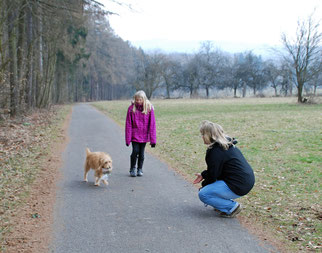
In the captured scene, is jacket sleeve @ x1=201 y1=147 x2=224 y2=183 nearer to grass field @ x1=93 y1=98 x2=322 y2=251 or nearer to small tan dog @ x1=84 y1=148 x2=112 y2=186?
grass field @ x1=93 y1=98 x2=322 y2=251

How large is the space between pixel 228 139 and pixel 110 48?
58127 millimetres

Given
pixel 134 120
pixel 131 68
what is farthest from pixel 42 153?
pixel 131 68

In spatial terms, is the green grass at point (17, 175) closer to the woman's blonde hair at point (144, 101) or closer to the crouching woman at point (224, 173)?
the woman's blonde hair at point (144, 101)

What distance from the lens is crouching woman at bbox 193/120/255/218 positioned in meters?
4.98

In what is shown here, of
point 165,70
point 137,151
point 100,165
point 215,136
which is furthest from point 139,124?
point 165,70

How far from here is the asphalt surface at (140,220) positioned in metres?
4.10

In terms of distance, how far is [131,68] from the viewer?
72250 mm

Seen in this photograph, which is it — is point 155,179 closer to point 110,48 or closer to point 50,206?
point 50,206

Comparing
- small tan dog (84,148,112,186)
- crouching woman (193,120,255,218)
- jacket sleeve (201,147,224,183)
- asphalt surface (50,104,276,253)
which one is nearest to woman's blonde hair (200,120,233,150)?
crouching woman (193,120,255,218)

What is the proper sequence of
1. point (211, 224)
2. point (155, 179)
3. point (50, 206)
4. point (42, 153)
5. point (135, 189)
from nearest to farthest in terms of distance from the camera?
1. point (211, 224)
2. point (50, 206)
3. point (135, 189)
4. point (155, 179)
5. point (42, 153)

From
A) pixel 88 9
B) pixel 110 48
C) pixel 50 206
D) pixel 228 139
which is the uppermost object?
pixel 110 48

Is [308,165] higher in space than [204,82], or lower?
lower

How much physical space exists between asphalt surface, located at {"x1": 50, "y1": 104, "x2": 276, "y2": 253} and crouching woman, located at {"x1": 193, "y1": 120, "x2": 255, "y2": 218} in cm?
26

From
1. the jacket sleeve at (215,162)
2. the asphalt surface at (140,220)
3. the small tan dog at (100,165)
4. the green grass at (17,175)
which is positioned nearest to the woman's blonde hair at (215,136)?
the jacket sleeve at (215,162)
